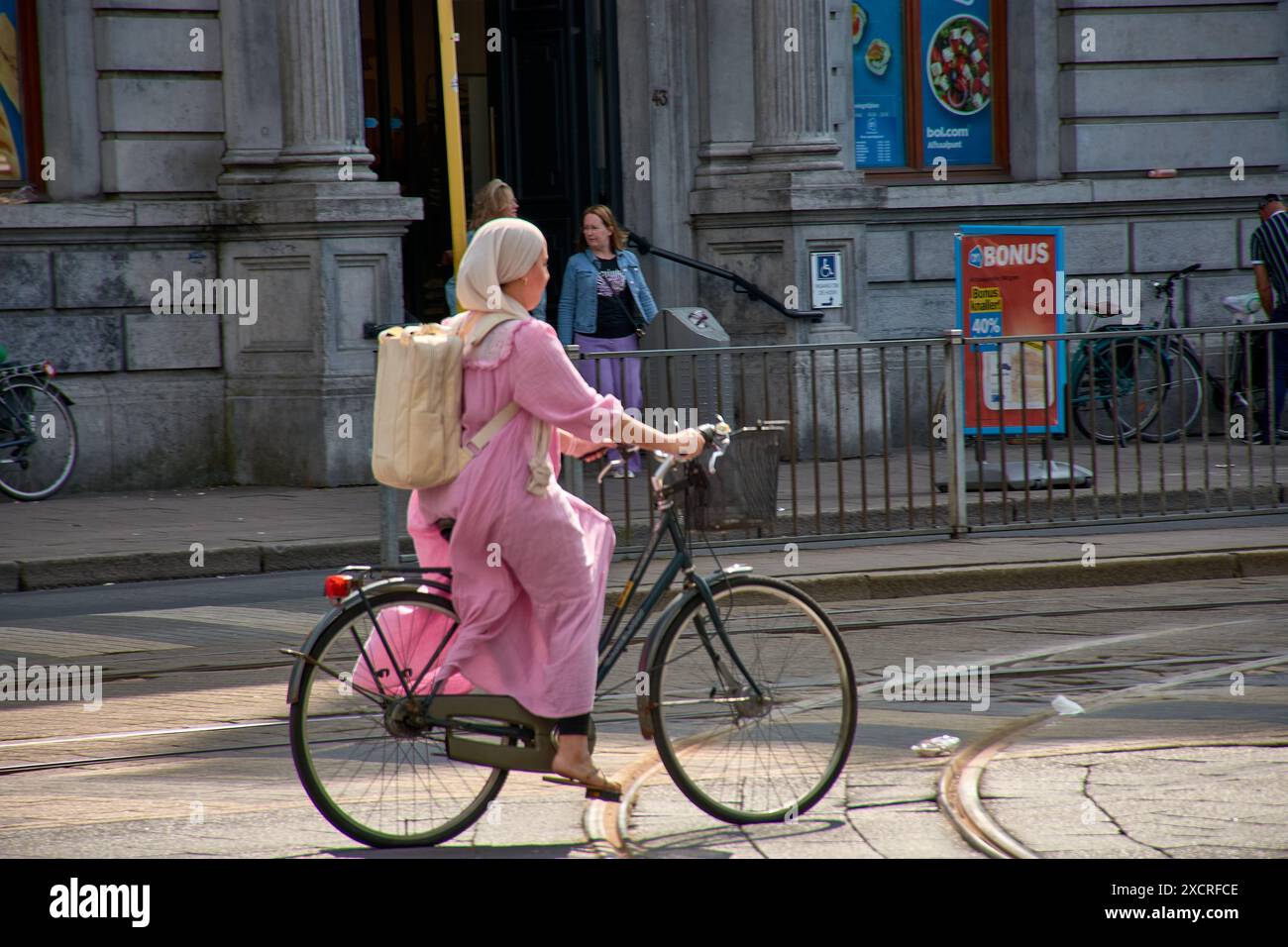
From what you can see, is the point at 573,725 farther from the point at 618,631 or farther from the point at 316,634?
the point at 316,634

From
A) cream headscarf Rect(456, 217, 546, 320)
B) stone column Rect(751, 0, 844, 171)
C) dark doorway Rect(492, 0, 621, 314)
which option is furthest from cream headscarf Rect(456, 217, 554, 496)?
Result: dark doorway Rect(492, 0, 621, 314)

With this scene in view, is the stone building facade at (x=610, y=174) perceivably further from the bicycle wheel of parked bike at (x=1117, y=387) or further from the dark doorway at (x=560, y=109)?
the bicycle wheel of parked bike at (x=1117, y=387)

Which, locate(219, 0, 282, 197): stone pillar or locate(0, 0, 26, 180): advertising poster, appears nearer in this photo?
locate(0, 0, 26, 180): advertising poster

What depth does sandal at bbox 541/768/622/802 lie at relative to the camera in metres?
5.57

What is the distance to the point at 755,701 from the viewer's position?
5863 mm

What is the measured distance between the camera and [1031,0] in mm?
18125

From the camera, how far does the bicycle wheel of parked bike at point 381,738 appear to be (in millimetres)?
5453

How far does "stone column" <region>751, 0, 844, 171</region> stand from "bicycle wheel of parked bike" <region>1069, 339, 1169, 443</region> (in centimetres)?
540

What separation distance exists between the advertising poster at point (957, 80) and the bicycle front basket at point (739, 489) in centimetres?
1286

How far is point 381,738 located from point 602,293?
9.49 m

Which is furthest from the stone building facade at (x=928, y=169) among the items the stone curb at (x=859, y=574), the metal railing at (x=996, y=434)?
the stone curb at (x=859, y=574)

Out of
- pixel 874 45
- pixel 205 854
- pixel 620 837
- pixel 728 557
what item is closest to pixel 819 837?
pixel 620 837

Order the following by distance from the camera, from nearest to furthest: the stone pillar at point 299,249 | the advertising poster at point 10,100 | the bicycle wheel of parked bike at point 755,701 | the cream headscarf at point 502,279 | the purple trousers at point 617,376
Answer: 1. the cream headscarf at point 502,279
2. the bicycle wheel of parked bike at point 755,701
3. the purple trousers at point 617,376
4. the stone pillar at point 299,249
5. the advertising poster at point 10,100

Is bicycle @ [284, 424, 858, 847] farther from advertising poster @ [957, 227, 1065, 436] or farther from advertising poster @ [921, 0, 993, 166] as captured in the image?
advertising poster @ [921, 0, 993, 166]
